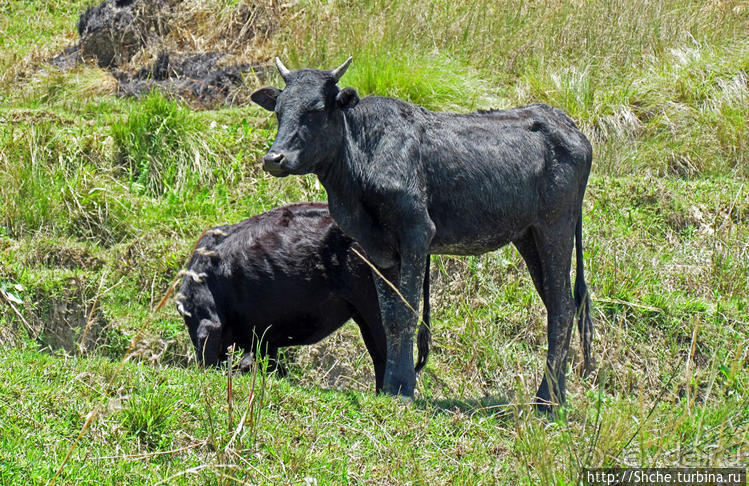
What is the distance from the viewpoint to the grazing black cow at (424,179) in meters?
6.20

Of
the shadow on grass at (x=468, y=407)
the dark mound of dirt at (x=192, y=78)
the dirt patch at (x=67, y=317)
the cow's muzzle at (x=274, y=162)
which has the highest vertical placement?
the cow's muzzle at (x=274, y=162)

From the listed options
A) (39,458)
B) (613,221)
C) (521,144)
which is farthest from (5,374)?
(613,221)

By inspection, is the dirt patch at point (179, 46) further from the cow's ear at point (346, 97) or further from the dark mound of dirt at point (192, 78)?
the cow's ear at point (346, 97)

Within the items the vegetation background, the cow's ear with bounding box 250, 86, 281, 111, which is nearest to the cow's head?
the cow's ear with bounding box 250, 86, 281, 111

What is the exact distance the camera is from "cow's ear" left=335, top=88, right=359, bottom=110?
624 centimetres

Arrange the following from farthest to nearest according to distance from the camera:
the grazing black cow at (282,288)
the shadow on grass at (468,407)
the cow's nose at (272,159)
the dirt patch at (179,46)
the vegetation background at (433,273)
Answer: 1. the dirt patch at (179,46)
2. the grazing black cow at (282,288)
3. the shadow on grass at (468,407)
4. the cow's nose at (272,159)
5. the vegetation background at (433,273)

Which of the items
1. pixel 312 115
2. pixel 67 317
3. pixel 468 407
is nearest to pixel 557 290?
pixel 468 407

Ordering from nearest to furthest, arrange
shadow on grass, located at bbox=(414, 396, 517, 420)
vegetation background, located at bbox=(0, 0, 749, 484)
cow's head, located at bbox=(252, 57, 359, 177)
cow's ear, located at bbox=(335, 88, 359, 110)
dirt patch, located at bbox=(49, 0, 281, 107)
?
1. vegetation background, located at bbox=(0, 0, 749, 484)
2. cow's head, located at bbox=(252, 57, 359, 177)
3. shadow on grass, located at bbox=(414, 396, 517, 420)
4. cow's ear, located at bbox=(335, 88, 359, 110)
5. dirt patch, located at bbox=(49, 0, 281, 107)

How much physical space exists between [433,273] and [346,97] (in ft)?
11.6

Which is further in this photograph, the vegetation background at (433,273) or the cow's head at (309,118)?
the cow's head at (309,118)

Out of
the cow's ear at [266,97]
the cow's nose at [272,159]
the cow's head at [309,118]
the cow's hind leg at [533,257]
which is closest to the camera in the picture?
the cow's nose at [272,159]

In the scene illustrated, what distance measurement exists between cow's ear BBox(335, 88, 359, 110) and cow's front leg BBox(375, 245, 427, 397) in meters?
1.15

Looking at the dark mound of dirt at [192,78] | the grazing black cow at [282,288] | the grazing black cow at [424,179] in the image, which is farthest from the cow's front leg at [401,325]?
the dark mound of dirt at [192,78]

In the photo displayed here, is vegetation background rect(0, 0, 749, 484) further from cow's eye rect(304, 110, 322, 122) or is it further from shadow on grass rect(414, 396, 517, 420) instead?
cow's eye rect(304, 110, 322, 122)
